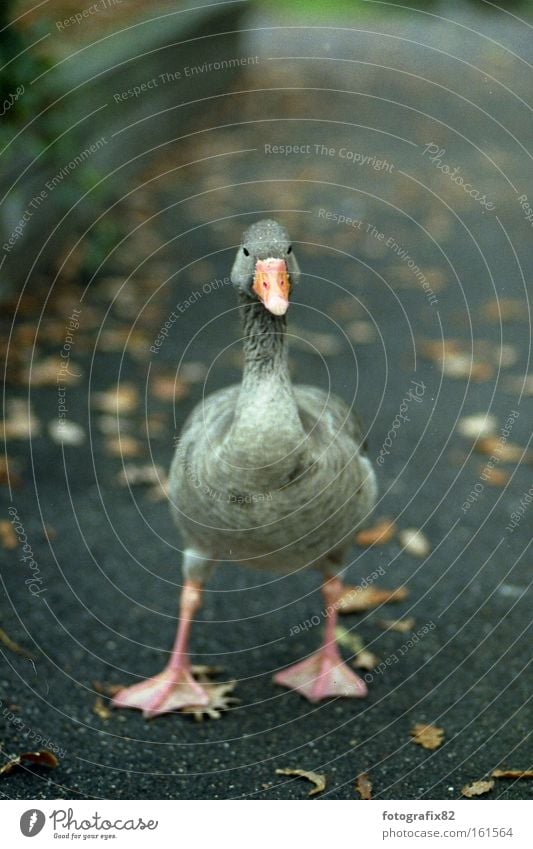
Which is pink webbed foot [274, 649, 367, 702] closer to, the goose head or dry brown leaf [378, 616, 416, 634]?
dry brown leaf [378, 616, 416, 634]

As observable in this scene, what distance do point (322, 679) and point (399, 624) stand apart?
57 cm

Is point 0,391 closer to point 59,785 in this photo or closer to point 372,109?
point 59,785

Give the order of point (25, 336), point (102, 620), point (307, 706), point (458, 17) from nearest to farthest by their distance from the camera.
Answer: point (307, 706) → point (102, 620) → point (25, 336) → point (458, 17)

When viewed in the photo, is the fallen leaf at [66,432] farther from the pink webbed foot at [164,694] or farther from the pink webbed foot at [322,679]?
the pink webbed foot at [322,679]

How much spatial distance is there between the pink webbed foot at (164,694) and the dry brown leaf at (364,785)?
74cm

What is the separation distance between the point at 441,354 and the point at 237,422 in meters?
4.12

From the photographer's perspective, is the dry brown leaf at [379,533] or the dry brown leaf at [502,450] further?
the dry brown leaf at [502,450]

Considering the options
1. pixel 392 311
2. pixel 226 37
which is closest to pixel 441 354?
pixel 392 311

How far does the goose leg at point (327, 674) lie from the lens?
4215 millimetres

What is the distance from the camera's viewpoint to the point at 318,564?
4.19 meters

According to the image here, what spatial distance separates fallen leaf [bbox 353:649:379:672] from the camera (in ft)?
14.4

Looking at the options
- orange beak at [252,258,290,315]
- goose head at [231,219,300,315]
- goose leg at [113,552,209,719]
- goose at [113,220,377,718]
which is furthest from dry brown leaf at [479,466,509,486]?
orange beak at [252,258,290,315]

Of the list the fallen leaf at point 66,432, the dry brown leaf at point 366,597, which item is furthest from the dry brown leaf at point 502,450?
the fallen leaf at point 66,432
